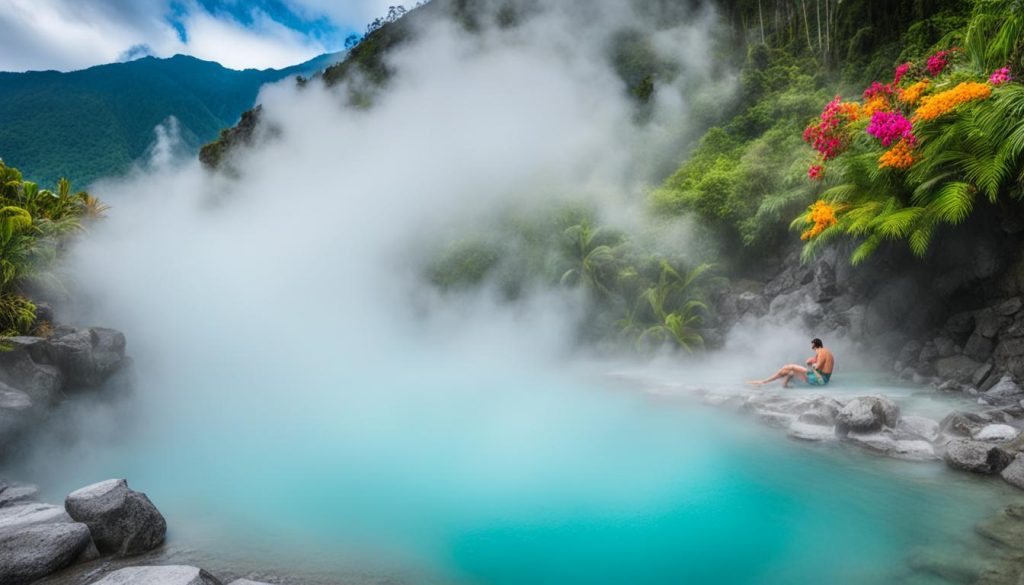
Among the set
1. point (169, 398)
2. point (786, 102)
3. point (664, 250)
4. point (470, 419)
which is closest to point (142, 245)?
point (169, 398)

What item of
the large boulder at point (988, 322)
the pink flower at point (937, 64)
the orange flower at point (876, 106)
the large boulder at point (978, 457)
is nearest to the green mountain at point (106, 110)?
the orange flower at point (876, 106)

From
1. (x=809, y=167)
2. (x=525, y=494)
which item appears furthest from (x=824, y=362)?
(x=525, y=494)

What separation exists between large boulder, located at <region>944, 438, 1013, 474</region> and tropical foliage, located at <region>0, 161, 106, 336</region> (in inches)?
495

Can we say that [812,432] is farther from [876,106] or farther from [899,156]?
[876,106]

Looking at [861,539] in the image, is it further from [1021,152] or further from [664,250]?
[664,250]

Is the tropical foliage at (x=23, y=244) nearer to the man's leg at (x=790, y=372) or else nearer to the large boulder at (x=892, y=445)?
the large boulder at (x=892, y=445)

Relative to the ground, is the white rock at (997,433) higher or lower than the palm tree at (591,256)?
lower

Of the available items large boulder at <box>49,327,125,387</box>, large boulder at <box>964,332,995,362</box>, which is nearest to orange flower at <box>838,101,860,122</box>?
large boulder at <box>964,332,995,362</box>

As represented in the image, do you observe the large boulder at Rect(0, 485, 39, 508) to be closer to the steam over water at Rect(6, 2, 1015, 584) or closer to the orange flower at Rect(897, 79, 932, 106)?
the steam over water at Rect(6, 2, 1015, 584)

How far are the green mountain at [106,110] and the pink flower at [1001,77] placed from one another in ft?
145

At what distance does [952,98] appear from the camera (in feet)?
22.0

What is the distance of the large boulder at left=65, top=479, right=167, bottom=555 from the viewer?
4832 millimetres

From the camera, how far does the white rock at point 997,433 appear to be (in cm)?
579

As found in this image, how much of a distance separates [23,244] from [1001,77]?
14835 millimetres
